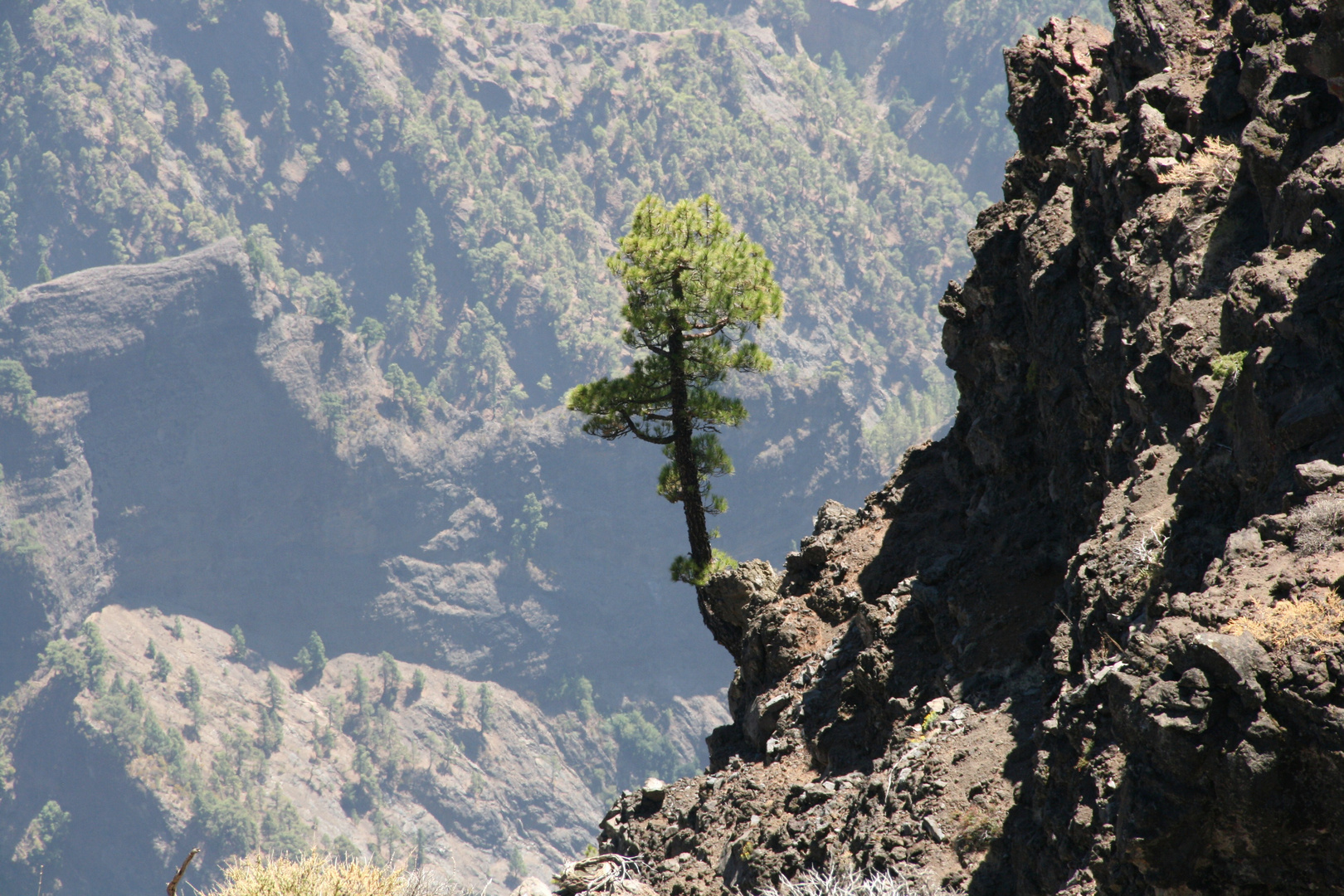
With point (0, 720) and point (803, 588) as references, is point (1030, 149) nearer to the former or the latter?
point (803, 588)

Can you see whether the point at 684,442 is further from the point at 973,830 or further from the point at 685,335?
the point at 973,830

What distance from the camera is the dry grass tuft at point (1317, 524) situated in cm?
734

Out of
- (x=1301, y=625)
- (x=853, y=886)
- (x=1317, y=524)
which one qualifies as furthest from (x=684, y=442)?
(x=1301, y=625)

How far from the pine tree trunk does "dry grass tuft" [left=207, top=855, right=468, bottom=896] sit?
336 inches

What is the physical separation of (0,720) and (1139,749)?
20554cm

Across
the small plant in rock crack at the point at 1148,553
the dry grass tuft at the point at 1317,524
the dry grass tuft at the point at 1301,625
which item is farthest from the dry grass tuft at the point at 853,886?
the dry grass tuft at the point at 1317,524

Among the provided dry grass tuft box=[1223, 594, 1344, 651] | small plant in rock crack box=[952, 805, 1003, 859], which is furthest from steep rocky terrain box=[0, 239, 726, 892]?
dry grass tuft box=[1223, 594, 1344, 651]

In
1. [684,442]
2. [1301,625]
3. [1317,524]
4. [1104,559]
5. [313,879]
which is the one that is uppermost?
[684,442]

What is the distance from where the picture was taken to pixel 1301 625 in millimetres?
Answer: 6719

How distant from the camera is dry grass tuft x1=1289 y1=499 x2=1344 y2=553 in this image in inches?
289

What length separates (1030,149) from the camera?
1653cm

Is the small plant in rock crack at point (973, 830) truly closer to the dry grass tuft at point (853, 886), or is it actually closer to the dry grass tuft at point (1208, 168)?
the dry grass tuft at point (853, 886)

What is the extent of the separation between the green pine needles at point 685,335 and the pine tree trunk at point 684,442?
22 mm

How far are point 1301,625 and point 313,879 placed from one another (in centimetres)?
1101
